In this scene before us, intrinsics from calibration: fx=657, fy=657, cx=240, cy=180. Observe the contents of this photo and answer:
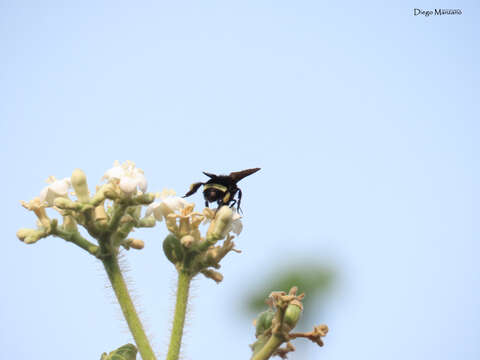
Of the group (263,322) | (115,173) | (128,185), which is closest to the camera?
(128,185)

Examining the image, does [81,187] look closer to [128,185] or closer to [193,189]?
[128,185]

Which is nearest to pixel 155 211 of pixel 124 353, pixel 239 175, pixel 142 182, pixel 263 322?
pixel 142 182

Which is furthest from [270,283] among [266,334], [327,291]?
[266,334]

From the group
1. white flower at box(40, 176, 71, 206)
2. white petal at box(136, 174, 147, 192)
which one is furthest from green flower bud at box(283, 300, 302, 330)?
white flower at box(40, 176, 71, 206)

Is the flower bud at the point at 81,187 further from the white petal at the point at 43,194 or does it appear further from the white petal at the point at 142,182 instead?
the white petal at the point at 142,182

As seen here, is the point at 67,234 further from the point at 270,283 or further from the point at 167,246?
the point at 270,283
